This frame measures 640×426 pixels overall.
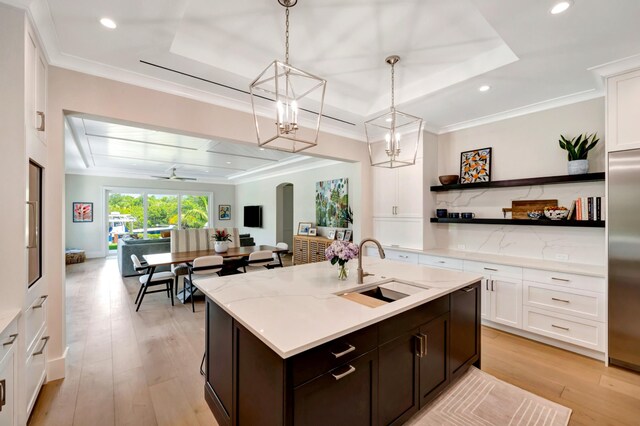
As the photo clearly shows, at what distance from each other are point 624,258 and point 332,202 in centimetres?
476

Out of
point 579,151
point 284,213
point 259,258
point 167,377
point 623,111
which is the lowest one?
point 167,377

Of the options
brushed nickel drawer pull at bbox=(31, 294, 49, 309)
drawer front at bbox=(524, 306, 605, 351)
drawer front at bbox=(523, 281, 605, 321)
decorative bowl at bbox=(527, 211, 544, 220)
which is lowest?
drawer front at bbox=(524, 306, 605, 351)

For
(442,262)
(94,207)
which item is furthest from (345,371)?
(94,207)

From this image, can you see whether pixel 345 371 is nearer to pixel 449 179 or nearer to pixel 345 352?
pixel 345 352

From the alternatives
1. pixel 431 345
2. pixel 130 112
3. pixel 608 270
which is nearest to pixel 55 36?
pixel 130 112

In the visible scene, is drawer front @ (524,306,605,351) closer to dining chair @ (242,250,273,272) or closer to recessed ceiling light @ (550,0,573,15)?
recessed ceiling light @ (550,0,573,15)

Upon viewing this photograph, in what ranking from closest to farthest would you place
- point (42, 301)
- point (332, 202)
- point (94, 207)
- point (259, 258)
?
point (42, 301), point (259, 258), point (332, 202), point (94, 207)

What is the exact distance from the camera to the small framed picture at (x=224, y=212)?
421 inches

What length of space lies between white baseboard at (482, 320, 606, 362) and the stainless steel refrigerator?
15 centimetres

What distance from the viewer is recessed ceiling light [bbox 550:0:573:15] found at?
1690 millimetres

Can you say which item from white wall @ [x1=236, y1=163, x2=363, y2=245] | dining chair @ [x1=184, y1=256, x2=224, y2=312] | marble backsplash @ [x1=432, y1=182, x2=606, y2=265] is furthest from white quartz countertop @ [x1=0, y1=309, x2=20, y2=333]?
marble backsplash @ [x1=432, y1=182, x2=606, y2=265]

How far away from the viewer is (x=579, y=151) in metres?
2.89

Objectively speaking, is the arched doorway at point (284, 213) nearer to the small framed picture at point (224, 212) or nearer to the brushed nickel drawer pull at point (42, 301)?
the small framed picture at point (224, 212)

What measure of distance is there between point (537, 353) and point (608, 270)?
102cm
